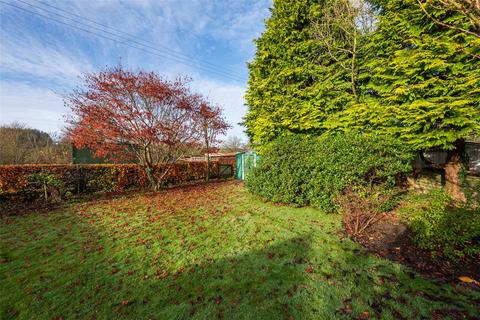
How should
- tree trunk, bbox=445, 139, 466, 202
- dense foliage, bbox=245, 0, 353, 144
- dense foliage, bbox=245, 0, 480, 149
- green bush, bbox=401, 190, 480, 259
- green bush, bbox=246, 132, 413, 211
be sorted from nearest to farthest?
green bush, bbox=401, 190, 480, 259 < dense foliage, bbox=245, 0, 480, 149 < green bush, bbox=246, 132, 413, 211 < tree trunk, bbox=445, 139, 466, 202 < dense foliage, bbox=245, 0, 353, 144

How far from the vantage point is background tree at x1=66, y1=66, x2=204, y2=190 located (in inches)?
309

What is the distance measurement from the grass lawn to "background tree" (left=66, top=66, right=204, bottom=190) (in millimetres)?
3832

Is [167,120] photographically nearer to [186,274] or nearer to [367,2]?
[186,274]

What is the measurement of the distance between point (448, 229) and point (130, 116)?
9.90 meters

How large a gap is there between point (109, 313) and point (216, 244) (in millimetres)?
2096

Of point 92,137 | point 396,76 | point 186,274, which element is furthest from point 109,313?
point 396,76

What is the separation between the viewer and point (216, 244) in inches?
167

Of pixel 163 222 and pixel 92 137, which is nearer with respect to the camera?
pixel 163 222

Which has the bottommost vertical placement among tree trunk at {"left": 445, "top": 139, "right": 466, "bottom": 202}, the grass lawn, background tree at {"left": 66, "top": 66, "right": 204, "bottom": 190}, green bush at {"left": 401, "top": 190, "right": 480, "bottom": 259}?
the grass lawn

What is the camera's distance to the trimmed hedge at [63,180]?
7.53m

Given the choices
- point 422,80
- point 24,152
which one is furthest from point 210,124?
point 24,152

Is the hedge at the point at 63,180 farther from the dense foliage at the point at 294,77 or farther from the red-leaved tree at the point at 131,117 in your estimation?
the dense foliage at the point at 294,77

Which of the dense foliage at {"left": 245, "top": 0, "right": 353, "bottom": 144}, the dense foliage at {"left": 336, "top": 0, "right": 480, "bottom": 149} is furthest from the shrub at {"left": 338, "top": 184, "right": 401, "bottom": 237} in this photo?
the dense foliage at {"left": 245, "top": 0, "right": 353, "bottom": 144}

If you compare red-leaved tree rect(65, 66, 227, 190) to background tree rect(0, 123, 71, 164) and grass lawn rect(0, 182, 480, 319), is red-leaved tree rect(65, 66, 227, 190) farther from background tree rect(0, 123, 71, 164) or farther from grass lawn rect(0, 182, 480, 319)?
background tree rect(0, 123, 71, 164)
